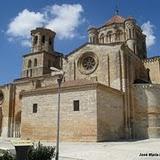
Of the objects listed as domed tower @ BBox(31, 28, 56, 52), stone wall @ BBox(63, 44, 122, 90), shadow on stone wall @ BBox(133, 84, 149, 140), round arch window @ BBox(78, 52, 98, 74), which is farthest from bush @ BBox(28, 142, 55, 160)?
domed tower @ BBox(31, 28, 56, 52)

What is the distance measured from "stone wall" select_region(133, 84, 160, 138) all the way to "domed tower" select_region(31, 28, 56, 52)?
699 inches

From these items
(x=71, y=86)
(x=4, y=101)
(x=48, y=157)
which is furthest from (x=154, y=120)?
(x=4, y=101)

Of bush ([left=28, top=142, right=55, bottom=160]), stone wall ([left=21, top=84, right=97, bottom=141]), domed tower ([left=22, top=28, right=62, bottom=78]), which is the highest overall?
domed tower ([left=22, top=28, right=62, bottom=78])

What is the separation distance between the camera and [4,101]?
122 ft

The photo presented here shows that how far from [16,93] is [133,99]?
56.2ft

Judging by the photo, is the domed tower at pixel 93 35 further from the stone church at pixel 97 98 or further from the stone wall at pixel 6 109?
the stone wall at pixel 6 109

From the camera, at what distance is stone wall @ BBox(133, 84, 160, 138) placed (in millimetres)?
25906

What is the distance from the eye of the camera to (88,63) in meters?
30.0

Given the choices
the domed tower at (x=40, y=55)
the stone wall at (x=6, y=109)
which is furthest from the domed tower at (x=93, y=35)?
the stone wall at (x=6, y=109)

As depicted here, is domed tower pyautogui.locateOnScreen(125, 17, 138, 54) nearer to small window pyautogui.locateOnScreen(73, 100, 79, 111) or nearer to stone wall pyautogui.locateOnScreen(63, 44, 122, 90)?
stone wall pyautogui.locateOnScreen(63, 44, 122, 90)

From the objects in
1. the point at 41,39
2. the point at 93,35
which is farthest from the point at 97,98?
the point at 41,39

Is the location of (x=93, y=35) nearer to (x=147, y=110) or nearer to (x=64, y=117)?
(x=147, y=110)

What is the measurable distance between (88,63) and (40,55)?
11.8 m

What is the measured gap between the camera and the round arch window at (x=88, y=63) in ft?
96.0
